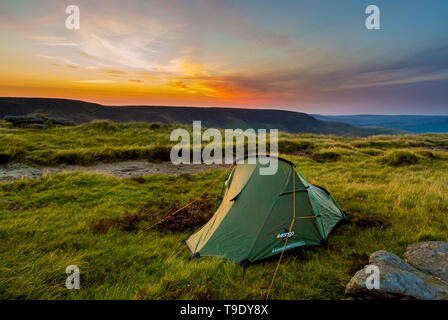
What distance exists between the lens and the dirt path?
1186cm

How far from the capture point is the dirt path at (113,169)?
1186 cm

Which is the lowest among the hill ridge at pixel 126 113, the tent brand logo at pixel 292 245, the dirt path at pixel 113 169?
the tent brand logo at pixel 292 245

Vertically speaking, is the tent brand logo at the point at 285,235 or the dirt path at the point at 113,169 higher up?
the dirt path at the point at 113,169

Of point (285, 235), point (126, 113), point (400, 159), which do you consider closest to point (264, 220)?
point (285, 235)

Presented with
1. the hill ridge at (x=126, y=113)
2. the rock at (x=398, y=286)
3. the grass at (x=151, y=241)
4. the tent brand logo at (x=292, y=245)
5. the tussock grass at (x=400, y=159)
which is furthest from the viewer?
the hill ridge at (x=126, y=113)

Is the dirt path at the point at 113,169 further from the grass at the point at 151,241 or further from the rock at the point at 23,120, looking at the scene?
the rock at the point at 23,120

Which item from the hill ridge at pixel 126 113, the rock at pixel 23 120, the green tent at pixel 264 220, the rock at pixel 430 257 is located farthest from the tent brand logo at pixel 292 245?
the hill ridge at pixel 126 113

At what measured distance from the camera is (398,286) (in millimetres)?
3340

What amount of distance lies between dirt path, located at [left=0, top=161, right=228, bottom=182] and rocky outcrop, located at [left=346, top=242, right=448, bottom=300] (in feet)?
40.9

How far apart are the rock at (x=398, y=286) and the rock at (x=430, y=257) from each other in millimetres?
201

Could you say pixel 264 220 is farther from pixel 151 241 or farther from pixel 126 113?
pixel 126 113

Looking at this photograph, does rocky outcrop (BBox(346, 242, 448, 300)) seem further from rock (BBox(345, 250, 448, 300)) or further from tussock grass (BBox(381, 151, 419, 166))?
tussock grass (BBox(381, 151, 419, 166))

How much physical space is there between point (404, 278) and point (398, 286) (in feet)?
0.83

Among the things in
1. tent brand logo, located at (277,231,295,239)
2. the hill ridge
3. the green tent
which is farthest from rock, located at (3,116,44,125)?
the hill ridge
